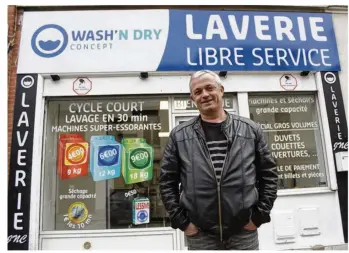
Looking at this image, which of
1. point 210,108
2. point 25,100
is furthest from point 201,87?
point 25,100

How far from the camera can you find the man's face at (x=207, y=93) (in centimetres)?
239

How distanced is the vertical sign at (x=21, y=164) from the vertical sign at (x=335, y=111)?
15.3ft

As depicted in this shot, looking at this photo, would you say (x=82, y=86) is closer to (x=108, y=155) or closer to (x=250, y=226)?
(x=108, y=155)

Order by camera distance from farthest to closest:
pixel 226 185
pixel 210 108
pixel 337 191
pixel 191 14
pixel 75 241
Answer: pixel 191 14 < pixel 337 191 < pixel 75 241 < pixel 210 108 < pixel 226 185

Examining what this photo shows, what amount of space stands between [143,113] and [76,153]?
1.20 meters

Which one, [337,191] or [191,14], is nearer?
[337,191]

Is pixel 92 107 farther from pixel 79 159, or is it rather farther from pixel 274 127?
pixel 274 127

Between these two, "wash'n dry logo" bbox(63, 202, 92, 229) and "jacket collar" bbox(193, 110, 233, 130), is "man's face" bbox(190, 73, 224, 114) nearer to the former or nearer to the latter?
"jacket collar" bbox(193, 110, 233, 130)

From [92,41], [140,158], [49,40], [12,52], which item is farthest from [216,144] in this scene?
[12,52]

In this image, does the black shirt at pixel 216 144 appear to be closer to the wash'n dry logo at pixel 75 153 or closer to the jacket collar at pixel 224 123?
the jacket collar at pixel 224 123

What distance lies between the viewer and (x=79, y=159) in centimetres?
480

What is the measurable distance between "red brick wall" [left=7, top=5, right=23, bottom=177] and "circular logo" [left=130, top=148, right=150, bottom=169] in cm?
182

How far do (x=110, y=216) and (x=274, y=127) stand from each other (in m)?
2.94

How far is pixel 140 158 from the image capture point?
4.84 meters
